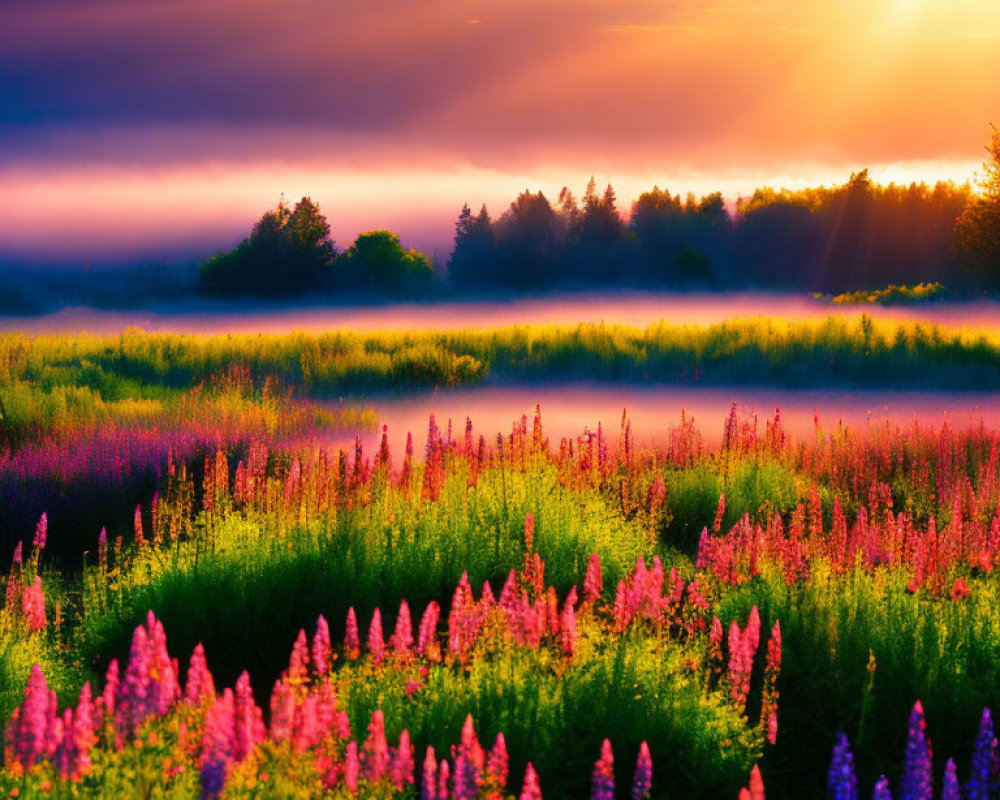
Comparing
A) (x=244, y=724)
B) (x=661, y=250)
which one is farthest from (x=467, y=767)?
(x=661, y=250)

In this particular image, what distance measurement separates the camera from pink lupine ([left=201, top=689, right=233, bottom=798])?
96.3 inches

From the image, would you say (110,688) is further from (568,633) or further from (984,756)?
(984,756)

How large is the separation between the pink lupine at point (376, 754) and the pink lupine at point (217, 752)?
35 centimetres

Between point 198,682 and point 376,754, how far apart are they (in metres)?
0.59

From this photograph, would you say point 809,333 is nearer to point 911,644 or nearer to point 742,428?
point 742,428

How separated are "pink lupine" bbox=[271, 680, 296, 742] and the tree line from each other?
85.2 feet

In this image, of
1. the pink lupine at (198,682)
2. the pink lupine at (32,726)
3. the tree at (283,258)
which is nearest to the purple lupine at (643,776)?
the pink lupine at (198,682)

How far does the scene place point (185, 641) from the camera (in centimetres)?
509

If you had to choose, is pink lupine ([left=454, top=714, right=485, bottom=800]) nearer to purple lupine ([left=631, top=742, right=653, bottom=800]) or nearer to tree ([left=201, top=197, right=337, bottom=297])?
purple lupine ([left=631, top=742, right=653, bottom=800])

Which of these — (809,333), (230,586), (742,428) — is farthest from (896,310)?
(230,586)

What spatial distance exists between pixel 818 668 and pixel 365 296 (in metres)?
26.8

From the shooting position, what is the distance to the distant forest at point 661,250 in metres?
29.2

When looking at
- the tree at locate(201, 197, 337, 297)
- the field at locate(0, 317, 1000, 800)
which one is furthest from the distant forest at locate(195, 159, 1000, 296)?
the field at locate(0, 317, 1000, 800)

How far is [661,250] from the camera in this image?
34.9 m
